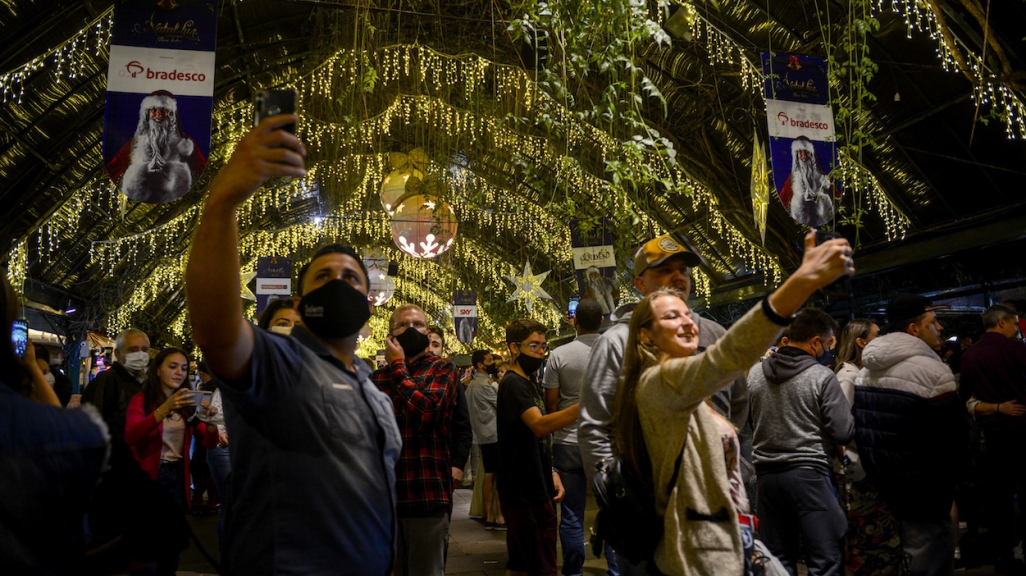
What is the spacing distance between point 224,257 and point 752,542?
1.68 metres

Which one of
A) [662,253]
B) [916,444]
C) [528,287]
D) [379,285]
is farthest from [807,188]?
[379,285]

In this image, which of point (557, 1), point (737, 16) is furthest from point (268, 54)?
point (557, 1)

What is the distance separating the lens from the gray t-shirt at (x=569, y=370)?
446 centimetres

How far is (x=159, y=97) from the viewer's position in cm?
520

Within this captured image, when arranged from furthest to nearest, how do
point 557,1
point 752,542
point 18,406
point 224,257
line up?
point 557,1 < point 752,542 < point 224,257 < point 18,406

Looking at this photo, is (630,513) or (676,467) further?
(630,513)

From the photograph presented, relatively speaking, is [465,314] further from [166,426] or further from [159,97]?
[166,426]

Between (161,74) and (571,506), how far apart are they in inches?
162

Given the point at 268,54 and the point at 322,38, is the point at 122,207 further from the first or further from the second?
the point at 268,54

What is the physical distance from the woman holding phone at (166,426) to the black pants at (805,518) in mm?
3109

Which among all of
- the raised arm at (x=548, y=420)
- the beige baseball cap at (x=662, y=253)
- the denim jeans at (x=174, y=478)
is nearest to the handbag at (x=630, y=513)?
the beige baseball cap at (x=662, y=253)

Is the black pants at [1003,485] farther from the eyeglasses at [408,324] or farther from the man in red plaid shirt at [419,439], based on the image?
the eyeglasses at [408,324]

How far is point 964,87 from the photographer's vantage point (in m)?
8.87

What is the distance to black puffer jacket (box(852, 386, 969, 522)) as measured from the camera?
3.72m
